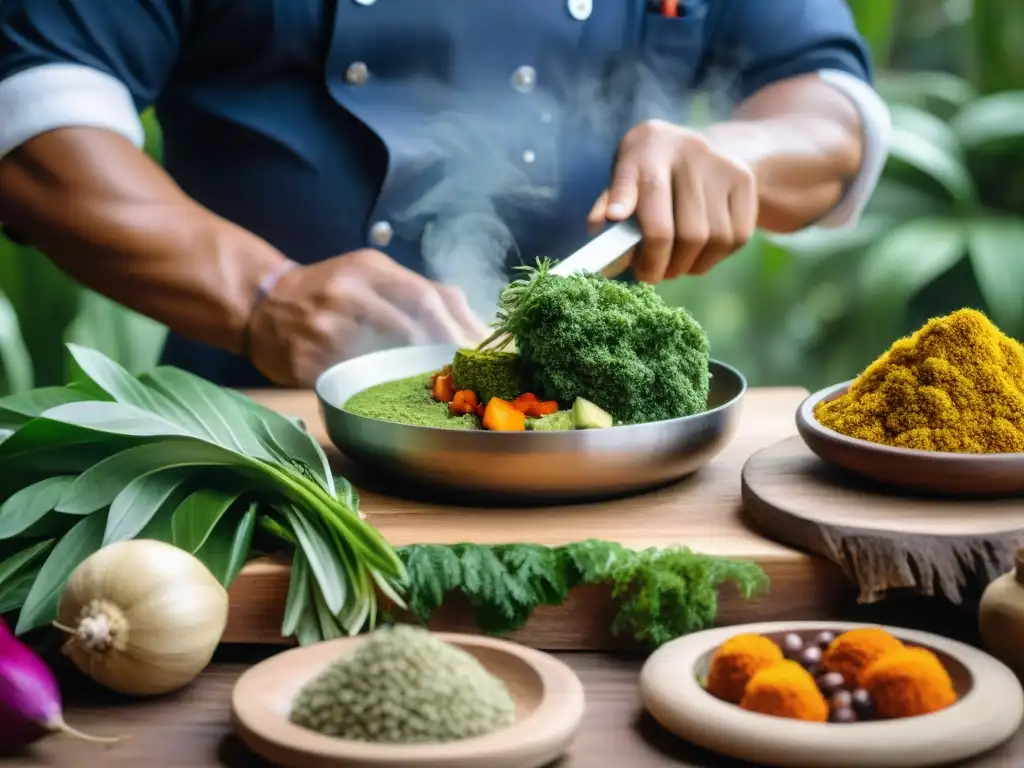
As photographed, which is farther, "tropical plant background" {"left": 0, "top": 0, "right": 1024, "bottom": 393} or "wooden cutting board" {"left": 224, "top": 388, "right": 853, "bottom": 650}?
"tropical plant background" {"left": 0, "top": 0, "right": 1024, "bottom": 393}

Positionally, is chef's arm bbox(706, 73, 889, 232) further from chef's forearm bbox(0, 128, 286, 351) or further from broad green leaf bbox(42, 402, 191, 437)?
broad green leaf bbox(42, 402, 191, 437)

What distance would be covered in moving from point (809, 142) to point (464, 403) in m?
1.07

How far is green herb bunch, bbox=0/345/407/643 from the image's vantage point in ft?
3.12

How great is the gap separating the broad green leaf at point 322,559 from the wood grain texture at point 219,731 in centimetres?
10

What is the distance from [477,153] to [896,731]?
1.38 metres

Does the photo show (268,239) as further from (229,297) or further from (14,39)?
(14,39)

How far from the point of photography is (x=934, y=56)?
11.1 ft

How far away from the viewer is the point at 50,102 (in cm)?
175

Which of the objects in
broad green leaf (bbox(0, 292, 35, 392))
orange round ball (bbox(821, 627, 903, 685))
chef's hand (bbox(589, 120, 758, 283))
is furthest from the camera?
A: broad green leaf (bbox(0, 292, 35, 392))

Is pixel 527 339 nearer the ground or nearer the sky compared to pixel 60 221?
nearer the sky

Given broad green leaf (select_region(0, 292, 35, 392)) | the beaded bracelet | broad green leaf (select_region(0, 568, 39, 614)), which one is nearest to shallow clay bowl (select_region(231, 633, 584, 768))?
broad green leaf (select_region(0, 568, 39, 614))

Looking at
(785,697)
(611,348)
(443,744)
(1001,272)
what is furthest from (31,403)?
(1001,272)


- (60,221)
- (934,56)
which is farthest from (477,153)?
(934,56)

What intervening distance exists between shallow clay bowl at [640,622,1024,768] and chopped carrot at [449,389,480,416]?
0.44 metres
